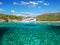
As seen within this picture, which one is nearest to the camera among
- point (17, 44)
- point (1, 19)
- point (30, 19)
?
point (17, 44)

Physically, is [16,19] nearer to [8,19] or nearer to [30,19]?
[8,19]

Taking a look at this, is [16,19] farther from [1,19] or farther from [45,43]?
[45,43]

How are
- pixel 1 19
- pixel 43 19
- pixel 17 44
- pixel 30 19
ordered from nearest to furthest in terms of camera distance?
1. pixel 17 44
2. pixel 1 19
3. pixel 43 19
4. pixel 30 19

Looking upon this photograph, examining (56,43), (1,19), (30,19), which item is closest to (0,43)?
(56,43)

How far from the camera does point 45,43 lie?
847 centimetres

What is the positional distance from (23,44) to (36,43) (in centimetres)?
69

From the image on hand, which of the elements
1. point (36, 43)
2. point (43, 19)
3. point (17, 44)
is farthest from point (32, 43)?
Answer: point (43, 19)

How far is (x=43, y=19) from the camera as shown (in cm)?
4938

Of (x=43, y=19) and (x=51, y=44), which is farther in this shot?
(x=43, y=19)

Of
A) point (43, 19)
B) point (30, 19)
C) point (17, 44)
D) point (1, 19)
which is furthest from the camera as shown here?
point (30, 19)

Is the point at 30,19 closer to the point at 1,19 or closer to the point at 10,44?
the point at 1,19

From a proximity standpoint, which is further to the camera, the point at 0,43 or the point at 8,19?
the point at 8,19

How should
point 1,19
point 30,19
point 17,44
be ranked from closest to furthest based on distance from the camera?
point 17,44 → point 1,19 → point 30,19

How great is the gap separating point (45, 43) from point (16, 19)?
1629 inches
